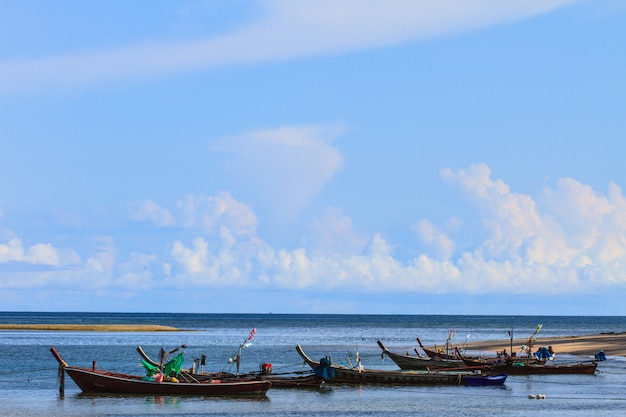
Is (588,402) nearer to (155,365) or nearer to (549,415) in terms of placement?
(549,415)

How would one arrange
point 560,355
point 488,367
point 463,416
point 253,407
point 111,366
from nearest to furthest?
point 463,416, point 253,407, point 488,367, point 111,366, point 560,355

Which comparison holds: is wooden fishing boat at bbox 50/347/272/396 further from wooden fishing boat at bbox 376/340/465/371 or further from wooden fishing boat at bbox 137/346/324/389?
wooden fishing boat at bbox 376/340/465/371

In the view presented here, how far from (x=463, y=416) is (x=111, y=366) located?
32771mm

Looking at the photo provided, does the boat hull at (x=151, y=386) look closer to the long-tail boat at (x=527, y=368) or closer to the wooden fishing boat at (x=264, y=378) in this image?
the wooden fishing boat at (x=264, y=378)

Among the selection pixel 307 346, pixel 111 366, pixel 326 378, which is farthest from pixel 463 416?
pixel 307 346

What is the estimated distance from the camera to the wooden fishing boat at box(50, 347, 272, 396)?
155ft

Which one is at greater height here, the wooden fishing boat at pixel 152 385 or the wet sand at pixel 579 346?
the wet sand at pixel 579 346

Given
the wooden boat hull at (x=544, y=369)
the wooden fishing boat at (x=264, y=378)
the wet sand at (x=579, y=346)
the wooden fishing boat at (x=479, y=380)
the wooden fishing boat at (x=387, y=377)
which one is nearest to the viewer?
the wooden fishing boat at (x=264, y=378)

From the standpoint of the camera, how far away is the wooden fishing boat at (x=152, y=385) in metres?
47.2

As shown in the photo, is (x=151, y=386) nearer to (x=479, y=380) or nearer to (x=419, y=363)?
(x=479, y=380)

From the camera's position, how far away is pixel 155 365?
48.7 m

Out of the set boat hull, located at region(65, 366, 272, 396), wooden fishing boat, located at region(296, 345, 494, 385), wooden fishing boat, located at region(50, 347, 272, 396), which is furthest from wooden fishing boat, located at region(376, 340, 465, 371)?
wooden fishing boat, located at region(50, 347, 272, 396)

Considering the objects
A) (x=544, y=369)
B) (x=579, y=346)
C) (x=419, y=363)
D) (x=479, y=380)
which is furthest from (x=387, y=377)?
(x=579, y=346)

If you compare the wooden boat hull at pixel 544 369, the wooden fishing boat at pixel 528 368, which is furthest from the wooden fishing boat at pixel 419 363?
the wooden boat hull at pixel 544 369
